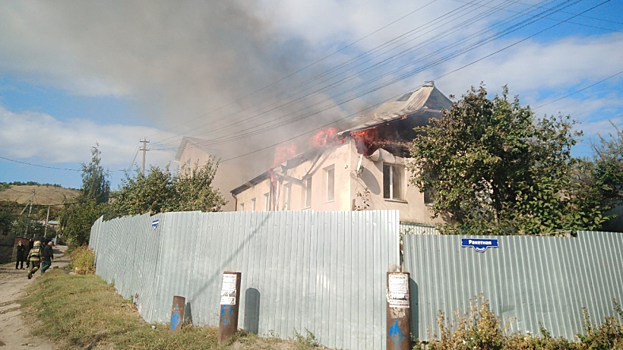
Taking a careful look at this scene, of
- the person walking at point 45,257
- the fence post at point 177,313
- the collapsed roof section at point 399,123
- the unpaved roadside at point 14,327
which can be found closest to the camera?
the unpaved roadside at point 14,327

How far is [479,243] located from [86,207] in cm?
2717

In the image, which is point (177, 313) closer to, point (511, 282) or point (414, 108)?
point (511, 282)

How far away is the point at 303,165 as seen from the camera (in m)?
13.9

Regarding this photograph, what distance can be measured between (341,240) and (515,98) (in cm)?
620

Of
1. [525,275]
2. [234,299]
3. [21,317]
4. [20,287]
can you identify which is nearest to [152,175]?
[20,287]

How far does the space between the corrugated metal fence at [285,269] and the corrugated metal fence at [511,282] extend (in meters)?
0.57

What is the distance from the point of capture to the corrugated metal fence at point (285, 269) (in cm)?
529

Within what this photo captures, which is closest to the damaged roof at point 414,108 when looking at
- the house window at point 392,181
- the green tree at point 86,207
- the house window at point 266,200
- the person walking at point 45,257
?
the house window at point 392,181

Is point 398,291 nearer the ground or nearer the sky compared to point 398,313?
nearer the sky

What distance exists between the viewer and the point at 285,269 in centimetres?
590

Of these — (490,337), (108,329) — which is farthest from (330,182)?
(490,337)

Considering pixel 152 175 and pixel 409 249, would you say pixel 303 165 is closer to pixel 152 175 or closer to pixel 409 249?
pixel 152 175

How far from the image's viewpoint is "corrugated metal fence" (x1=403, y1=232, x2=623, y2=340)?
5.27 meters

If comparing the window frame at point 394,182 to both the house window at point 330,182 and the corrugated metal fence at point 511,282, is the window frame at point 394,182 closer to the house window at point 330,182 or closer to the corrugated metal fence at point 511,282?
the house window at point 330,182
